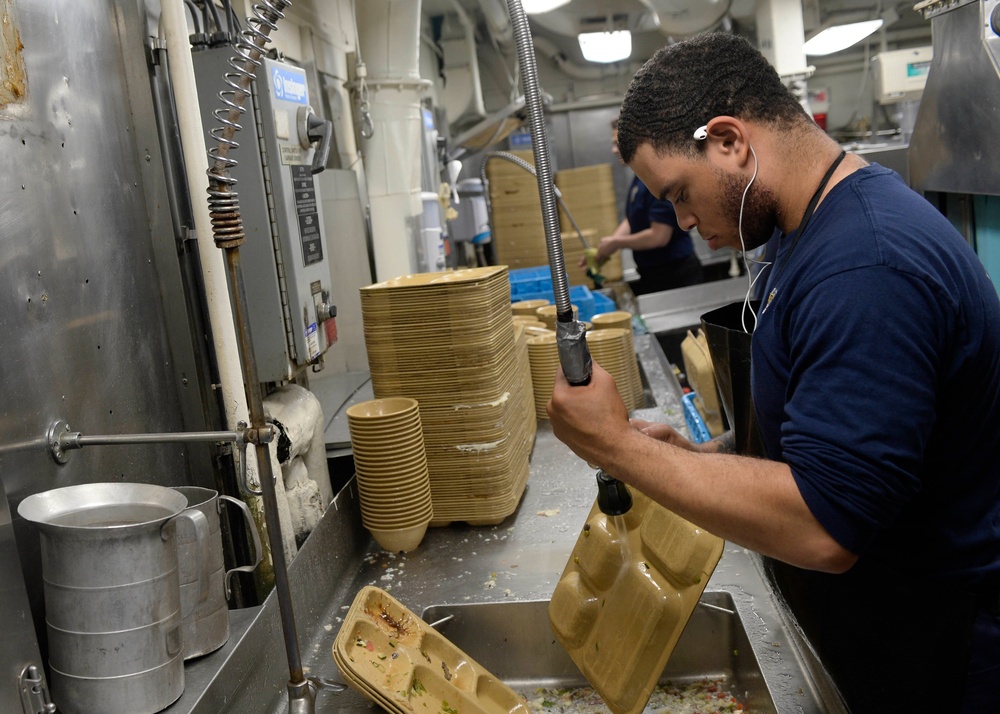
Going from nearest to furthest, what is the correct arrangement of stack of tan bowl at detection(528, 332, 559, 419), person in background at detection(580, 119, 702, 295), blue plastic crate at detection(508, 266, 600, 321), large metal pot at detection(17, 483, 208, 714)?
large metal pot at detection(17, 483, 208, 714) < stack of tan bowl at detection(528, 332, 559, 419) < blue plastic crate at detection(508, 266, 600, 321) < person in background at detection(580, 119, 702, 295)

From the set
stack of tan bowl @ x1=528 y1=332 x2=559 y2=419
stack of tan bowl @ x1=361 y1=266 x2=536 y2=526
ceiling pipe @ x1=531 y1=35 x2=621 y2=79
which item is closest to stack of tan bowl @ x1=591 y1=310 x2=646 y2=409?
stack of tan bowl @ x1=528 y1=332 x2=559 y2=419

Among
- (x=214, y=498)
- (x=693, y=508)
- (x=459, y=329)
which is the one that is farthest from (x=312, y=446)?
(x=693, y=508)

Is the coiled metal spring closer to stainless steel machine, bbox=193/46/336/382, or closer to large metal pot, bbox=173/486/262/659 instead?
large metal pot, bbox=173/486/262/659

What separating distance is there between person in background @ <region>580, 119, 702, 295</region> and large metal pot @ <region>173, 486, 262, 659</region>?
4.48m

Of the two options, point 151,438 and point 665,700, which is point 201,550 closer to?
point 151,438

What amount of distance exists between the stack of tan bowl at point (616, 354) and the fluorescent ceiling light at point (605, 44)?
4.03 m

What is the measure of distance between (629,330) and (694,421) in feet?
2.38

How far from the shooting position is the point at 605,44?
6.79 meters

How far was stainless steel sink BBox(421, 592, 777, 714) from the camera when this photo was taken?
190cm

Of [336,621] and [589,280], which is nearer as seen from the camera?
[336,621]

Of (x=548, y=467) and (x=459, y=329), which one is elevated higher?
(x=459, y=329)

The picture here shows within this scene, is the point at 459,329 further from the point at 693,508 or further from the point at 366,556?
the point at 693,508

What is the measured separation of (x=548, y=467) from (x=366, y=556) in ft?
2.62

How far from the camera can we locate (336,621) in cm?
198
